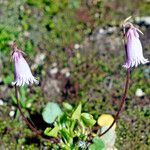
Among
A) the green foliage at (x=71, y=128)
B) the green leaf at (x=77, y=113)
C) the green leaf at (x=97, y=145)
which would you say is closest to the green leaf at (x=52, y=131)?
the green foliage at (x=71, y=128)

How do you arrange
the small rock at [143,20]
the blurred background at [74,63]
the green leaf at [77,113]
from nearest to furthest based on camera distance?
the green leaf at [77,113] < the blurred background at [74,63] < the small rock at [143,20]

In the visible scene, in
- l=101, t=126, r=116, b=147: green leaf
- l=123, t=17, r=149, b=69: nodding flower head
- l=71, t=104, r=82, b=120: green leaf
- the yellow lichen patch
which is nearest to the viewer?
l=123, t=17, r=149, b=69: nodding flower head

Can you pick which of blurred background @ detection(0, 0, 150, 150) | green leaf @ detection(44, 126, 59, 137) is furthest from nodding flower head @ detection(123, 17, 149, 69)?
blurred background @ detection(0, 0, 150, 150)

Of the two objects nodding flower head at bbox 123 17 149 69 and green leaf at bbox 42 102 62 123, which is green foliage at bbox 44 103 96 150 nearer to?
green leaf at bbox 42 102 62 123

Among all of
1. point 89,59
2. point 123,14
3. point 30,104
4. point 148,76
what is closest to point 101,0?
point 123,14

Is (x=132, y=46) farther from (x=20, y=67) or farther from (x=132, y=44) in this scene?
(x=20, y=67)

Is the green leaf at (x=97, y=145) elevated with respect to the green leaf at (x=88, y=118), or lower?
lower

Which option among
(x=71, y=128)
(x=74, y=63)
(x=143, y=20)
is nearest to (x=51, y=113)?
(x=71, y=128)

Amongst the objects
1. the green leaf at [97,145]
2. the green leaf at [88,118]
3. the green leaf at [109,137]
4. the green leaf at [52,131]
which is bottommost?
the green leaf at [109,137]

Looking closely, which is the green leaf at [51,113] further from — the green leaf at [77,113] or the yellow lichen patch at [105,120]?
the yellow lichen patch at [105,120]
